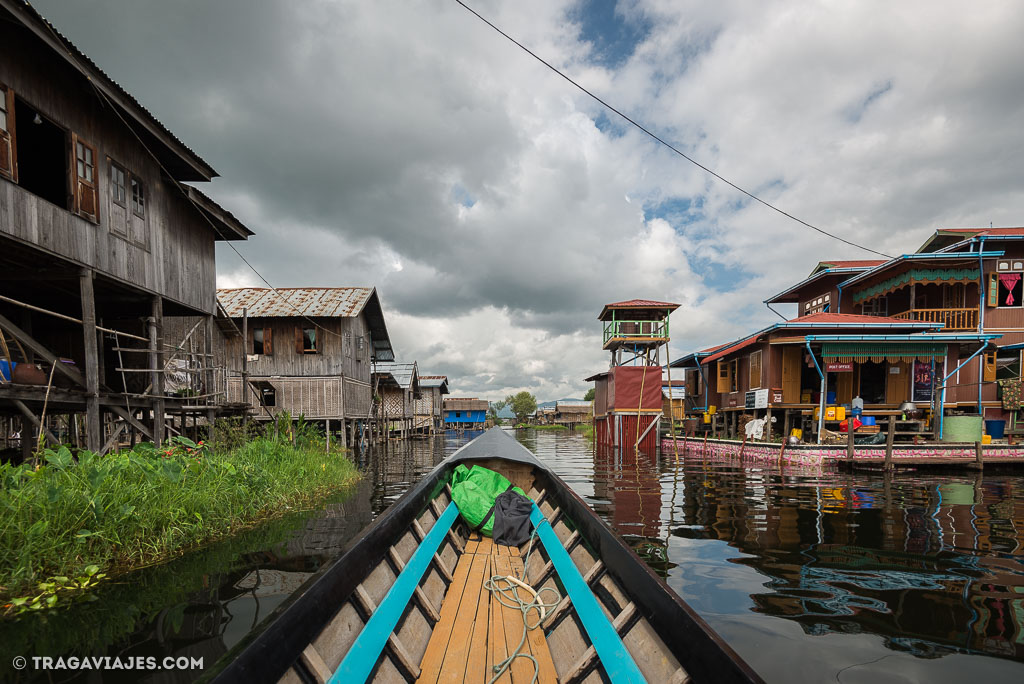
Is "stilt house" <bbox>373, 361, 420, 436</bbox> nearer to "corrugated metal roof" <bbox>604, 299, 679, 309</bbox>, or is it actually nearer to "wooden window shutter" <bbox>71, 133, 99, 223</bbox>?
"corrugated metal roof" <bbox>604, 299, 679, 309</bbox>

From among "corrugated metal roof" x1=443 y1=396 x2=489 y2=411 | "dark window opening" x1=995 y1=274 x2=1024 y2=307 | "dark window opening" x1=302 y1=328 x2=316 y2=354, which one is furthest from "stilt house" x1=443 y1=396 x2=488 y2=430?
"dark window opening" x1=995 y1=274 x2=1024 y2=307

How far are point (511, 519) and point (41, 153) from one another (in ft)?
41.3

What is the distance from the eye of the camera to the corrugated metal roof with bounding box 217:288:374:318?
19625 mm

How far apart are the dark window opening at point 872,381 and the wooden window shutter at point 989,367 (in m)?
4.59

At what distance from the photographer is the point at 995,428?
52.8 ft

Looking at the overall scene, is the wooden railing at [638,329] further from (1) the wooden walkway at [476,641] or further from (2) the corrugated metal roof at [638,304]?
(1) the wooden walkway at [476,641]

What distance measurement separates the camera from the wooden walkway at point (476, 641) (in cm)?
277

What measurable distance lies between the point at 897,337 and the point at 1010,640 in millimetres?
14077

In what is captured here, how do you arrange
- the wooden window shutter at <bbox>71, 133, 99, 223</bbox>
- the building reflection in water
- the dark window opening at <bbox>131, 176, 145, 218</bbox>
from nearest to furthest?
the building reflection in water, the wooden window shutter at <bbox>71, 133, 99, 223</bbox>, the dark window opening at <bbox>131, 176, 145, 218</bbox>

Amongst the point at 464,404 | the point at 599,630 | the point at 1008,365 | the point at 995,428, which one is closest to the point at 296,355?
the point at 599,630

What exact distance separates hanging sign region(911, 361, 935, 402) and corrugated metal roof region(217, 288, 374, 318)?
20.5 metres

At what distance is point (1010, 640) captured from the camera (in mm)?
3852

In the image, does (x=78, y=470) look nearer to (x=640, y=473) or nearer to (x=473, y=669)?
(x=473, y=669)

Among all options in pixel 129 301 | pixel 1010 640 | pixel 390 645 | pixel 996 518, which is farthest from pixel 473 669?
pixel 129 301
